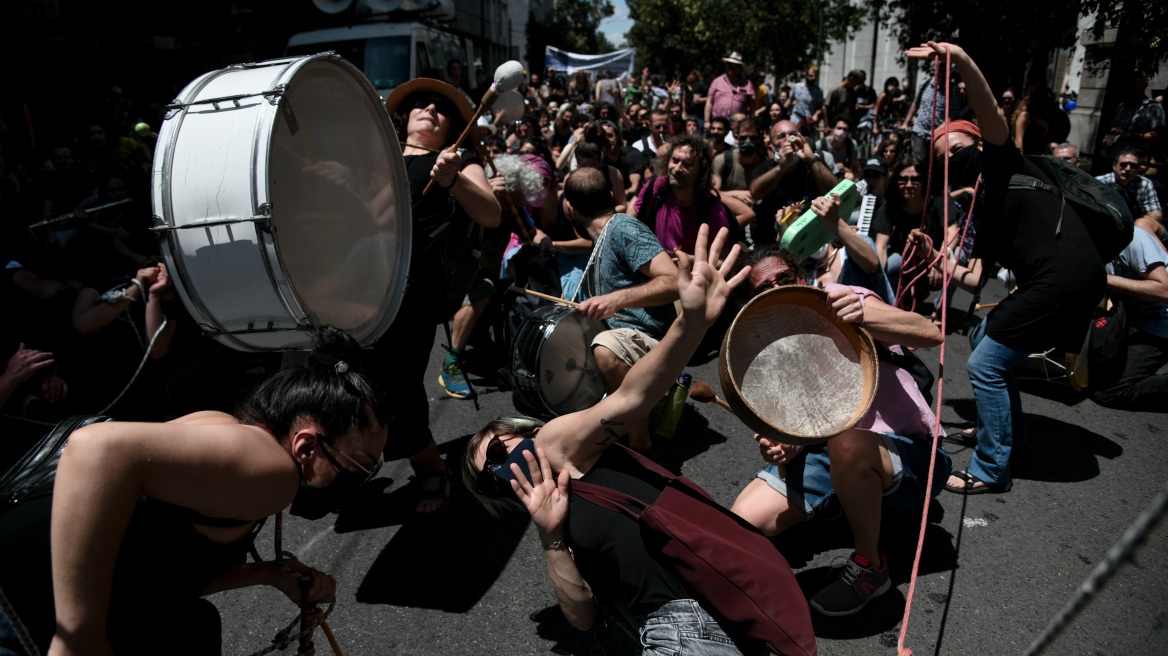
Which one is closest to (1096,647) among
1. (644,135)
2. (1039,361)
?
(1039,361)

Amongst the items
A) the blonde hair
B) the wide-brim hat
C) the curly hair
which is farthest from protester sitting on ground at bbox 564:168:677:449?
the blonde hair

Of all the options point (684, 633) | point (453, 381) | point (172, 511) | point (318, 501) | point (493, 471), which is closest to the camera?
point (172, 511)

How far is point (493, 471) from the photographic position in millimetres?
2160

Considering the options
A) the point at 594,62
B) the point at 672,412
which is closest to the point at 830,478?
the point at 672,412

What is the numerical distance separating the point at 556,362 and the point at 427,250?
830 millimetres

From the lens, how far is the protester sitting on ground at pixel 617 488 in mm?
1972

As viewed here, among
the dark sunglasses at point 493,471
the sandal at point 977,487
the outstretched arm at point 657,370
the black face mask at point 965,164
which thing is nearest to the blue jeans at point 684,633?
the outstretched arm at point 657,370

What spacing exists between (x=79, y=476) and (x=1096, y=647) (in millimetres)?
3036

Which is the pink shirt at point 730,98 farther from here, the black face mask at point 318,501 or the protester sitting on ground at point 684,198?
the black face mask at point 318,501

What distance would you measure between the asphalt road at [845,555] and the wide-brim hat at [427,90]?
1834mm

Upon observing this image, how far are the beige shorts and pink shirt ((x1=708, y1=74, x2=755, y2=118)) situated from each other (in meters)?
7.01

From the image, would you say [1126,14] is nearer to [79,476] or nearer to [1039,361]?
[1039,361]

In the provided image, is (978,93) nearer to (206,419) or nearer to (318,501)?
(206,419)

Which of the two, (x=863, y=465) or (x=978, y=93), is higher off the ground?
(x=978, y=93)
